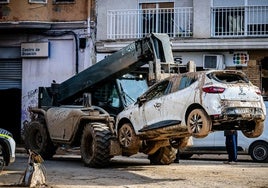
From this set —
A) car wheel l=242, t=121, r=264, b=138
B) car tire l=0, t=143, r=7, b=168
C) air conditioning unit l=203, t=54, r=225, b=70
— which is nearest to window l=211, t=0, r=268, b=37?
air conditioning unit l=203, t=54, r=225, b=70

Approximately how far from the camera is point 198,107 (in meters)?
12.0

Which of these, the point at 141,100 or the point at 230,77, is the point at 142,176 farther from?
the point at 230,77

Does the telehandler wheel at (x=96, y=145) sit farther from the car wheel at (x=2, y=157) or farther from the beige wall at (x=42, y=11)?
the beige wall at (x=42, y=11)

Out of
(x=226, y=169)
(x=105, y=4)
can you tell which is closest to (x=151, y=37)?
(x=226, y=169)

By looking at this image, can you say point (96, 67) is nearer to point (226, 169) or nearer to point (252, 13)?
point (226, 169)

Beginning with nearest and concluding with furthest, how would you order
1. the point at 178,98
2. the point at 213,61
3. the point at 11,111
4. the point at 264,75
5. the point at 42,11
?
the point at 178,98 < the point at 213,61 < the point at 264,75 < the point at 42,11 < the point at 11,111

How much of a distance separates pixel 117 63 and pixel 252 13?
1025cm

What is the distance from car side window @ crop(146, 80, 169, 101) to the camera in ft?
43.7

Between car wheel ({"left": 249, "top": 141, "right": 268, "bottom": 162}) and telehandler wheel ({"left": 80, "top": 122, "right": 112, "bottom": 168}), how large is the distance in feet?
18.9

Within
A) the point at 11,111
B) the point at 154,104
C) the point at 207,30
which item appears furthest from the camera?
the point at 11,111

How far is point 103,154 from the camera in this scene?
1437 centimetres

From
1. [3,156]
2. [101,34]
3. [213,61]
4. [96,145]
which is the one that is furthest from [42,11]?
[3,156]

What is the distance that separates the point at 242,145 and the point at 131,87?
452 centimetres

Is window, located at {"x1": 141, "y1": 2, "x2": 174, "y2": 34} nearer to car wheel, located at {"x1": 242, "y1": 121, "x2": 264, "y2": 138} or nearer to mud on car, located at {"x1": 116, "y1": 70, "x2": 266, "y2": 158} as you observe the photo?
mud on car, located at {"x1": 116, "y1": 70, "x2": 266, "y2": 158}
